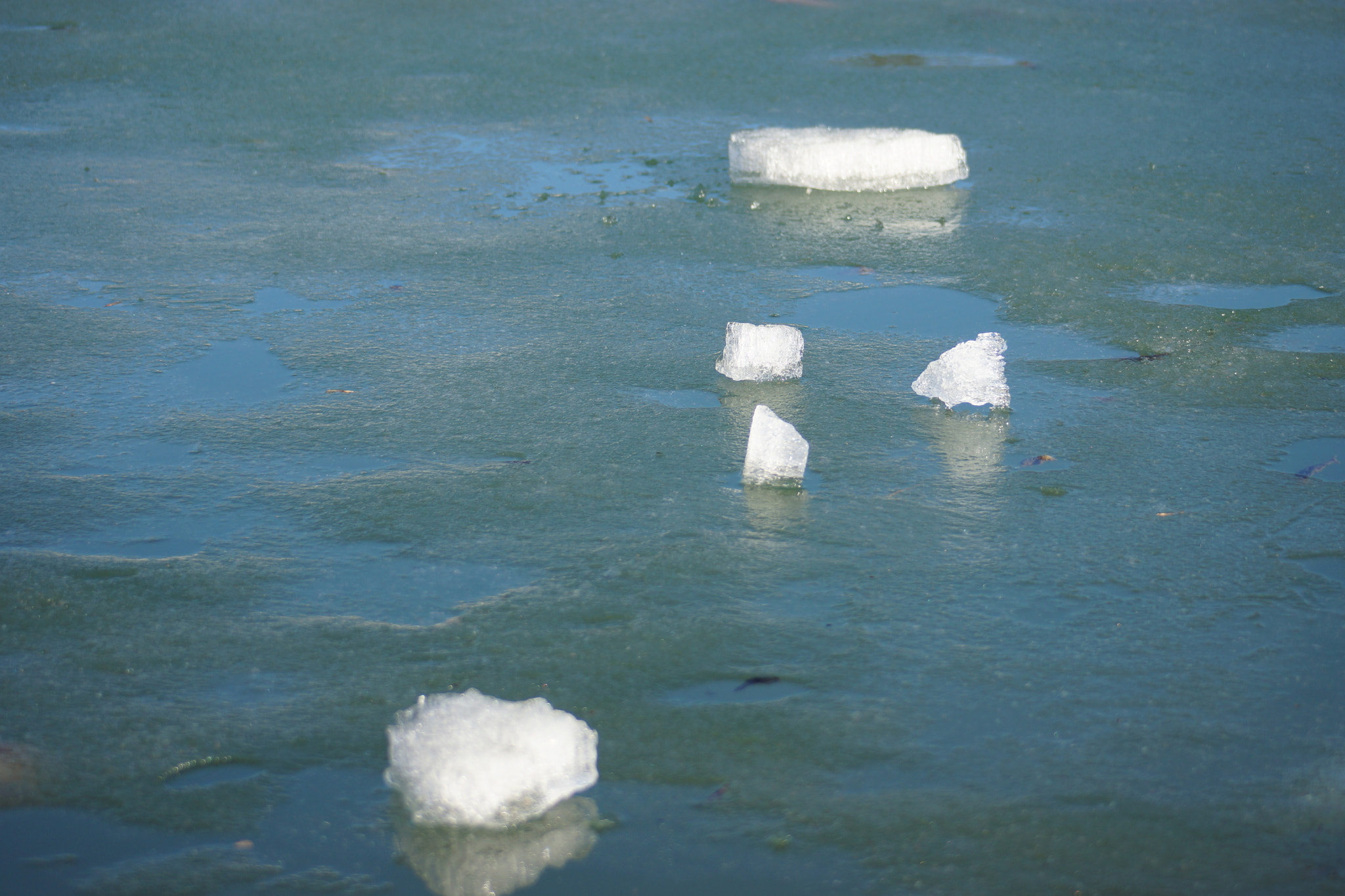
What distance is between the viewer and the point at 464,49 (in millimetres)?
6355

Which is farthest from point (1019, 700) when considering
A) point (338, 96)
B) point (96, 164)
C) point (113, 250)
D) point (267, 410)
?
point (338, 96)

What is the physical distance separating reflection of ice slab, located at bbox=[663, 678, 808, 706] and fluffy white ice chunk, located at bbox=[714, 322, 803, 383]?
113cm

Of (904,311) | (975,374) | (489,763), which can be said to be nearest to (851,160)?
(904,311)

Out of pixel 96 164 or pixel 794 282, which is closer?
pixel 794 282

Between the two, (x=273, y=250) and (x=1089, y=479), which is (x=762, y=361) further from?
(x=273, y=250)

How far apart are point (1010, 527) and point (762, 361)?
803 mm

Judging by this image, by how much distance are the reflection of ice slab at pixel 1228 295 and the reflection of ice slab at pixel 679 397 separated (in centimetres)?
138

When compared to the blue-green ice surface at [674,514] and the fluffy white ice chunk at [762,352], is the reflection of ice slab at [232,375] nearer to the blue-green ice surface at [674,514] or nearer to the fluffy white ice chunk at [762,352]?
the blue-green ice surface at [674,514]

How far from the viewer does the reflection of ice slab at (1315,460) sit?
2328mm

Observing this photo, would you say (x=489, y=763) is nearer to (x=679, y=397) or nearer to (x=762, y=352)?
(x=679, y=397)

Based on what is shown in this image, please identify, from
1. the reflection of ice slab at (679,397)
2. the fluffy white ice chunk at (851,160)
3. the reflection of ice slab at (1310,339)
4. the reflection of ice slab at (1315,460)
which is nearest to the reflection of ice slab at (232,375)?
the reflection of ice slab at (679,397)

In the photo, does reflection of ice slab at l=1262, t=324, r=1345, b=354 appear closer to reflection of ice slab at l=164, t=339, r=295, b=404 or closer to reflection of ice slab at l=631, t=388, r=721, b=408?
reflection of ice slab at l=631, t=388, r=721, b=408

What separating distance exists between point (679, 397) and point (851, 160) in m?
1.90

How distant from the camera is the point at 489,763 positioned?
149 centimetres
